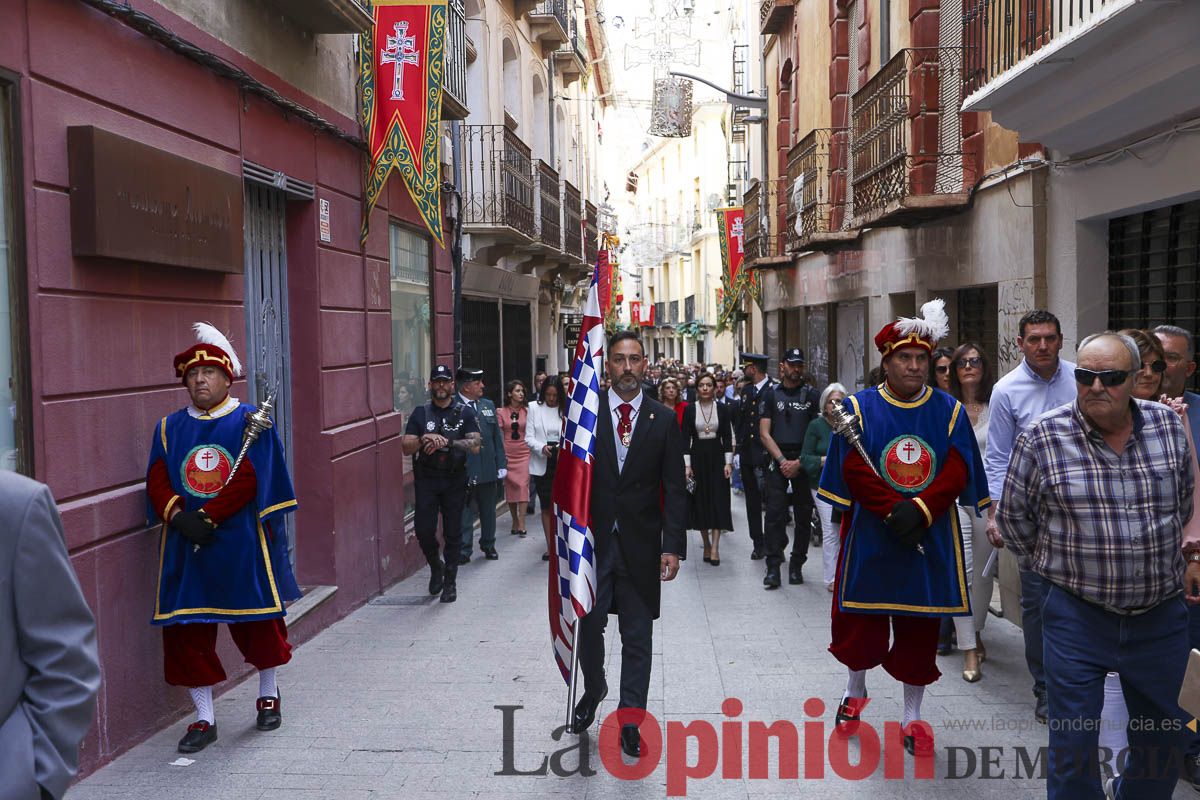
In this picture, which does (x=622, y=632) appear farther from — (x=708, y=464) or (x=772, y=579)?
(x=708, y=464)

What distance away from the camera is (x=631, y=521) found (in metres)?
5.63

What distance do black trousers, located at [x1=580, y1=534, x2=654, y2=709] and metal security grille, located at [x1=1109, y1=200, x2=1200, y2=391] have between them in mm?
4184

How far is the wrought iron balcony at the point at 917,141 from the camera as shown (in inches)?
439

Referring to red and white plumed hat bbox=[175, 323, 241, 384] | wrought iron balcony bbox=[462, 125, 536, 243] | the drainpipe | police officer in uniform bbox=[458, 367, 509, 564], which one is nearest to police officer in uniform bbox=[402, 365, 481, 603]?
police officer in uniform bbox=[458, 367, 509, 564]

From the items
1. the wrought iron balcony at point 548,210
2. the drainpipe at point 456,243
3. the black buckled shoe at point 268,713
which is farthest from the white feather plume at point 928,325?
the wrought iron balcony at point 548,210

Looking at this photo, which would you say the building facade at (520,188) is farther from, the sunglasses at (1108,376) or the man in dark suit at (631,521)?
the sunglasses at (1108,376)

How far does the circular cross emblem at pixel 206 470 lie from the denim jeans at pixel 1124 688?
12.6ft

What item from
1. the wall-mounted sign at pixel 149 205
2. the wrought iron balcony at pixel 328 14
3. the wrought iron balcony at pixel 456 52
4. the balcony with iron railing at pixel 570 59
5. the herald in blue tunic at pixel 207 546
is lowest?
the herald in blue tunic at pixel 207 546

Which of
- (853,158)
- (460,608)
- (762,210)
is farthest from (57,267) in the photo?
(762,210)

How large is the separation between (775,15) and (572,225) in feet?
18.7

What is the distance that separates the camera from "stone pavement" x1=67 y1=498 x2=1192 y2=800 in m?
5.07

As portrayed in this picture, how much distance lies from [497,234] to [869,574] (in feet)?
38.8

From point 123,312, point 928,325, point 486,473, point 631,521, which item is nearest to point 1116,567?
point 928,325

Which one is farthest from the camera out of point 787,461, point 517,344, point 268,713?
point 517,344
